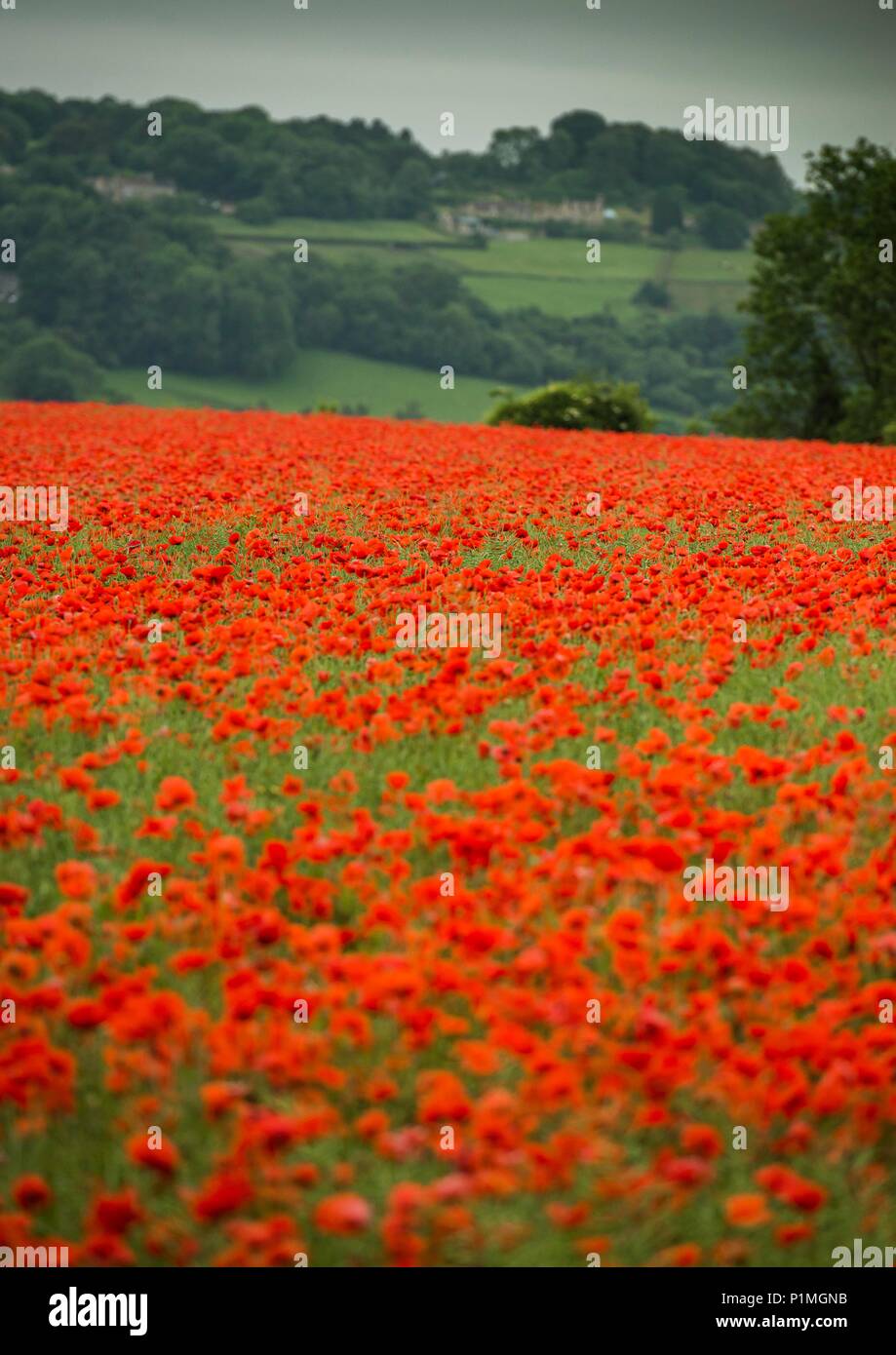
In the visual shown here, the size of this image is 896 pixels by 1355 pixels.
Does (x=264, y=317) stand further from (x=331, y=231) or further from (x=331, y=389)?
(x=331, y=231)

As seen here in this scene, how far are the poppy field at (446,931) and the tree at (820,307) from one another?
1272 inches

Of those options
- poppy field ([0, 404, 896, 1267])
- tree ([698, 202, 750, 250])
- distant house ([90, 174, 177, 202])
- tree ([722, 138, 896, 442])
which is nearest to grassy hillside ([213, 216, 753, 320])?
tree ([698, 202, 750, 250])

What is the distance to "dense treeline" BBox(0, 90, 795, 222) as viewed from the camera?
84438mm

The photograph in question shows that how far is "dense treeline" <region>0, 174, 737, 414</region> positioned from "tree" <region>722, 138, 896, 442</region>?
2091cm

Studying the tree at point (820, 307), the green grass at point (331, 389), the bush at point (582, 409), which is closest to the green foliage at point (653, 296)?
the green grass at point (331, 389)

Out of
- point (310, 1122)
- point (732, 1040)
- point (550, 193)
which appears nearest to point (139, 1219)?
point (310, 1122)

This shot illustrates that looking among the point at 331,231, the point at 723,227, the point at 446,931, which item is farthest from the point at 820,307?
the point at 723,227

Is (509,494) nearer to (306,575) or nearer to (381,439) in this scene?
(306,575)

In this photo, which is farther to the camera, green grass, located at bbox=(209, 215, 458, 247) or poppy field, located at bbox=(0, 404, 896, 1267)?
green grass, located at bbox=(209, 215, 458, 247)

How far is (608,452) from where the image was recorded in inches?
757

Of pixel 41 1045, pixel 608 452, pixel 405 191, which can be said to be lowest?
pixel 41 1045

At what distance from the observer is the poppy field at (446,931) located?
3.29 m

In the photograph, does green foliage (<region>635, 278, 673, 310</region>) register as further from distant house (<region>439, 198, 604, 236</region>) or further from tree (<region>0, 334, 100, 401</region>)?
tree (<region>0, 334, 100, 401</region>)

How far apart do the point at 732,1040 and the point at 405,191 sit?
315 feet
